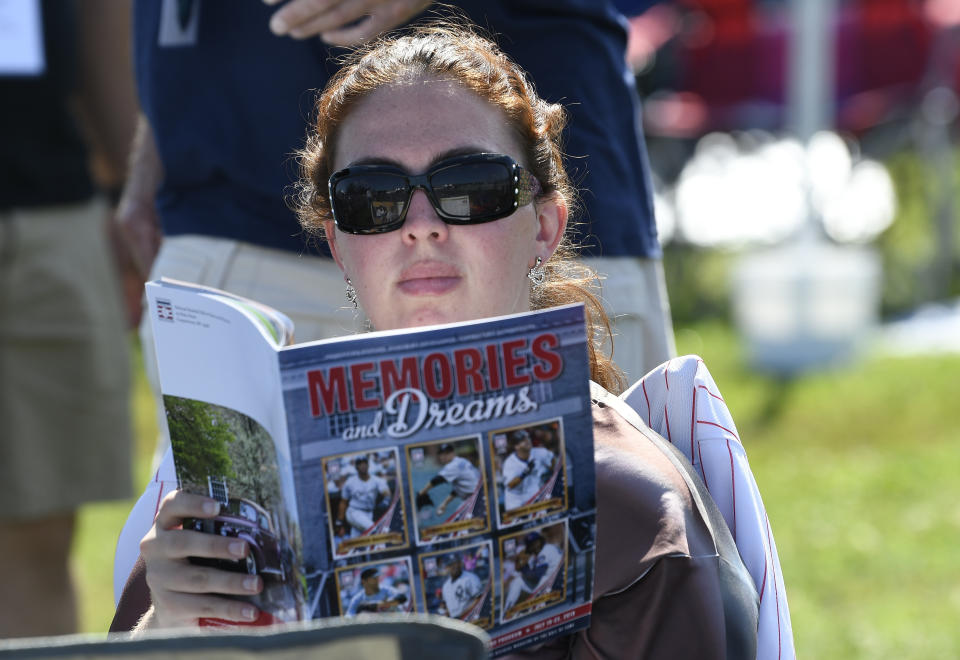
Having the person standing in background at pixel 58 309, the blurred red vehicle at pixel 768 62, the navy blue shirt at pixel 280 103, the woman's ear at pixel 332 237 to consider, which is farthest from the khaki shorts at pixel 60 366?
the blurred red vehicle at pixel 768 62

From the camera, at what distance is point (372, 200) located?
1.61 meters

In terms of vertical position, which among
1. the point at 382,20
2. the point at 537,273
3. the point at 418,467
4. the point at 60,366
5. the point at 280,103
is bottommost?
the point at 60,366

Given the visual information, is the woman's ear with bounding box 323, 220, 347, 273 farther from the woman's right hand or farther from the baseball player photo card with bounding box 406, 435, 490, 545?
the baseball player photo card with bounding box 406, 435, 490, 545

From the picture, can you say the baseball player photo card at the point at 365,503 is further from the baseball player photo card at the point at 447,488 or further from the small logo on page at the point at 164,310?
the small logo on page at the point at 164,310

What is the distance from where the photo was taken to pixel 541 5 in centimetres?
219

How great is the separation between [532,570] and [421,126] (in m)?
0.61

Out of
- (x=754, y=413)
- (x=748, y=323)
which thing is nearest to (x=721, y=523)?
(x=754, y=413)

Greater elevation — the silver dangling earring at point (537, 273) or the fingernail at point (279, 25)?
the fingernail at point (279, 25)

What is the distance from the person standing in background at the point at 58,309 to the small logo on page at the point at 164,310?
6.41 ft

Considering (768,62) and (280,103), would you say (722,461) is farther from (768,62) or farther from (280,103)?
(768,62)

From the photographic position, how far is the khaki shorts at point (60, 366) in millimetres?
3316

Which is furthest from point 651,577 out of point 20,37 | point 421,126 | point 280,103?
point 20,37

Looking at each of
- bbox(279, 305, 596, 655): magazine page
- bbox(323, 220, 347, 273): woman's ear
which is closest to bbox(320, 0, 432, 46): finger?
bbox(323, 220, 347, 273): woman's ear

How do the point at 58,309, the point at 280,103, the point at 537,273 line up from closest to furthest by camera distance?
the point at 537,273 < the point at 280,103 < the point at 58,309
